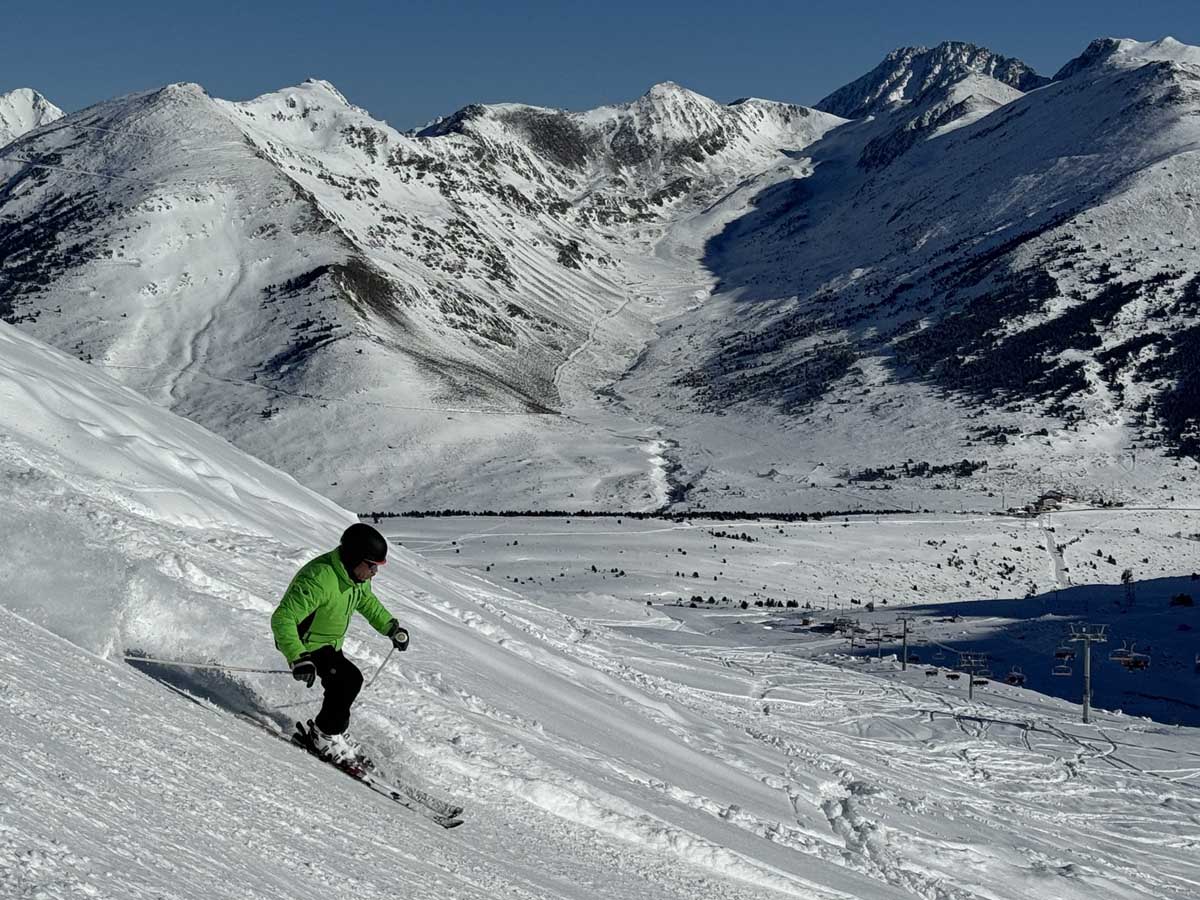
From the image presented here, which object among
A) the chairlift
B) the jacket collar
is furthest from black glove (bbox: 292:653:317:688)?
the chairlift

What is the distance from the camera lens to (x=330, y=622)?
8242mm

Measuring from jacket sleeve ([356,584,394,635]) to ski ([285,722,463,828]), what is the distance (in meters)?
0.93

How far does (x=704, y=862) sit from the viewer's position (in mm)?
9758

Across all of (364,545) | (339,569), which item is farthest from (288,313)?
(364,545)

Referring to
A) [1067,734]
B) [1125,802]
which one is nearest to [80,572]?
[1125,802]

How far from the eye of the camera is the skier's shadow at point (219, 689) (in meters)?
8.66

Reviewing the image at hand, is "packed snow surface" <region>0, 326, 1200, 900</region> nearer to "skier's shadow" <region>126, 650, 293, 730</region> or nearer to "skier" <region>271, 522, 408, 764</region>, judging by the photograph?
"skier's shadow" <region>126, 650, 293, 730</region>

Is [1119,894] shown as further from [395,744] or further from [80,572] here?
[80,572]

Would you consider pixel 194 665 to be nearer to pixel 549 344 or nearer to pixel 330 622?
pixel 330 622

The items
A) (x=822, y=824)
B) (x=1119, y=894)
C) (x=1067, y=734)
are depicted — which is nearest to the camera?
(x=822, y=824)

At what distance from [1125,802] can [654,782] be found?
16.5 metres

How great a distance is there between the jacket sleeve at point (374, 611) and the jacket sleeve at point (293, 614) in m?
0.54

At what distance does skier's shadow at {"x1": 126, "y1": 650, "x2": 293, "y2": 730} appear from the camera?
28.4ft

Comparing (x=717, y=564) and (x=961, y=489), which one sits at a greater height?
(x=961, y=489)
